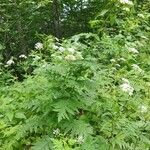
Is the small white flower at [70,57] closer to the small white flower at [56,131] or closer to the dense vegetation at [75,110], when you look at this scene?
the dense vegetation at [75,110]

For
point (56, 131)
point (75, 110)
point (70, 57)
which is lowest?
point (56, 131)

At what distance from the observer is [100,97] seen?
5.38 m

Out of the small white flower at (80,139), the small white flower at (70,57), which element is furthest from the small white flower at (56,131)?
the small white flower at (70,57)

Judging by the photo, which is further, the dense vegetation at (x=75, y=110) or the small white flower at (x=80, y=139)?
the dense vegetation at (x=75, y=110)

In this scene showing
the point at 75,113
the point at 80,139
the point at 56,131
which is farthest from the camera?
the point at 75,113

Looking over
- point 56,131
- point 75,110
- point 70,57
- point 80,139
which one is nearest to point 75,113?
point 75,110

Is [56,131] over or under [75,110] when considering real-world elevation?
under

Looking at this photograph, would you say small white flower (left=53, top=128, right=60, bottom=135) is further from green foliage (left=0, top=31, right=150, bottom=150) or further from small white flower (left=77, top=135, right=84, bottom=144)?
small white flower (left=77, top=135, right=84, bottom=144)

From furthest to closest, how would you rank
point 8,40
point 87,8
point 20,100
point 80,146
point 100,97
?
point 87,8
point 8,40
point 20,100
point 100,97
point 80,146

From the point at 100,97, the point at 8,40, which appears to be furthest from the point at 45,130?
the point at 8,40

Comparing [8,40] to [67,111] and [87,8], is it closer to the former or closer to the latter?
[87,8]

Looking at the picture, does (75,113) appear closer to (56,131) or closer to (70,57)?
(56,131)

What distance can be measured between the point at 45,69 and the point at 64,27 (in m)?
9.15

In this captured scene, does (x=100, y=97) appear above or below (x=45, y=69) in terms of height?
below
